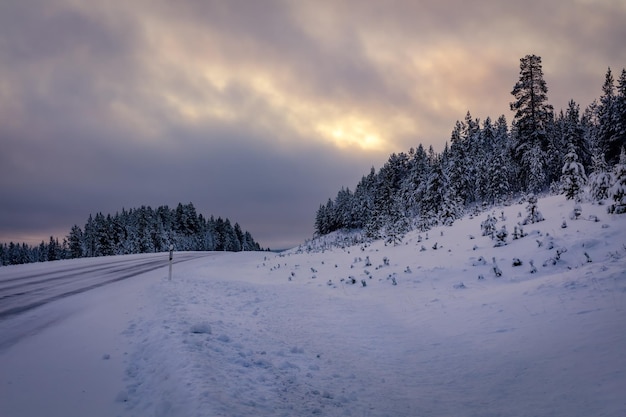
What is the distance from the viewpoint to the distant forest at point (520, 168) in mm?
15023

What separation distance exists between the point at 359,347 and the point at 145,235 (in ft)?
229

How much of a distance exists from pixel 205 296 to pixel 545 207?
15667 millimetres

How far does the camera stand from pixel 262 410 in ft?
11.9

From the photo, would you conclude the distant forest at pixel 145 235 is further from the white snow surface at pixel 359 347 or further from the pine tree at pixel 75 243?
the white snow surface at pixel 359 347

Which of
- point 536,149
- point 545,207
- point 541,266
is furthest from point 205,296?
point 536,149

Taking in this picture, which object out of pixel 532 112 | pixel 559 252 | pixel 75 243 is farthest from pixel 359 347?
pixel 75 243

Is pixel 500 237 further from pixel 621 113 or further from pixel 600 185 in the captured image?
pixel 621 113

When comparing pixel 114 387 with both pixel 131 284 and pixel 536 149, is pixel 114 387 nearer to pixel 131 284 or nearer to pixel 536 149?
pixel 131 284

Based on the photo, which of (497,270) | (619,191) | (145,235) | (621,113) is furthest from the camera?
(145,235)

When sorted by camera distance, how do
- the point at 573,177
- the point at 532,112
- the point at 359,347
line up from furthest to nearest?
the point at 532,112 → the point at 573,177 → the point at 359,347

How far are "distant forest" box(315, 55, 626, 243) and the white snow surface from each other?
5.25 metres

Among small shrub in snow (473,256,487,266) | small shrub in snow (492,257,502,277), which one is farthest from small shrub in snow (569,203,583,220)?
small shrub in snow (492,257,502,277)

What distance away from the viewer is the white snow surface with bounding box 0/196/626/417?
12.3 feet

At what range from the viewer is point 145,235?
6631 cm
